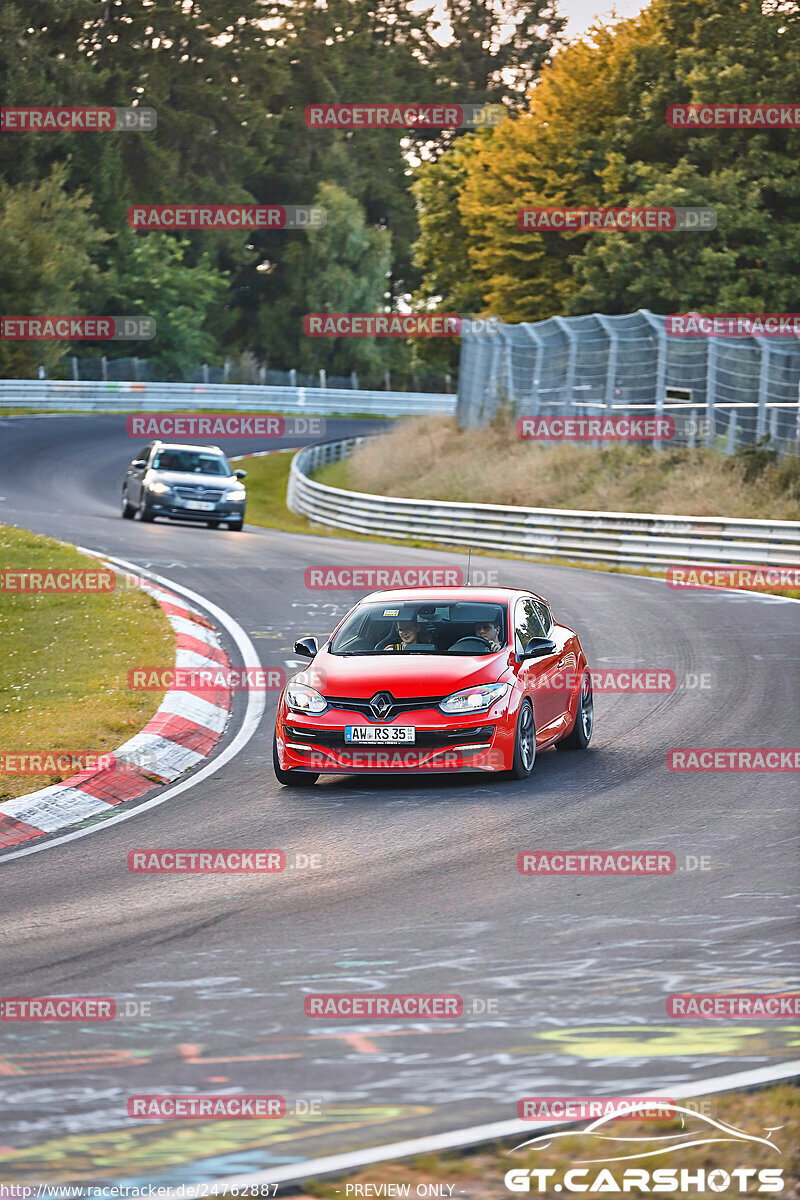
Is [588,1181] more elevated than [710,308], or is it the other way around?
[710,308]

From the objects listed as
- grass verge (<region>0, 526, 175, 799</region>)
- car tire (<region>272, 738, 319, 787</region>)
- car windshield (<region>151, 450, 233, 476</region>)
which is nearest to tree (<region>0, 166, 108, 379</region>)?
car windshield (<region>151, 450, 233, 476</region>)

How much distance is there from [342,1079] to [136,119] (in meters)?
81.2

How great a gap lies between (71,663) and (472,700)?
20.5ft

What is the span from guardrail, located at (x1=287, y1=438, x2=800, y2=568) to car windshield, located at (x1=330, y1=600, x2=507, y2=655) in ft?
45.1

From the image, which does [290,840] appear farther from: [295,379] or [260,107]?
[260,107]

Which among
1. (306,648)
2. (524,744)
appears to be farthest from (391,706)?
(306,648)

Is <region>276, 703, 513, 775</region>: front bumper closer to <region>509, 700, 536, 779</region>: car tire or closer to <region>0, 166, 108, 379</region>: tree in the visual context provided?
<region>509, 700, 536, 779</region>: car tire

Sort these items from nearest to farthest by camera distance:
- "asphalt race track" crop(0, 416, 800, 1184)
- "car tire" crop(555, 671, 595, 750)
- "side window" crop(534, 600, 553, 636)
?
"asphalt race track" crop(0, 416, 800, 1184), "car tire" crop(555, 671, 595, 750), "side window" crop(534, 600, 553, 636)

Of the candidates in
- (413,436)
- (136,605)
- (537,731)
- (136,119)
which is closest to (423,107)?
(136,119)

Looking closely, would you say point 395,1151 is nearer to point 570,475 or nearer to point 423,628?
point 423,628

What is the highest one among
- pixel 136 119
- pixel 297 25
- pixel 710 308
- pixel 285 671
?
pixel 297 25

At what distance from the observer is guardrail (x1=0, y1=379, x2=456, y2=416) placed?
58656mm

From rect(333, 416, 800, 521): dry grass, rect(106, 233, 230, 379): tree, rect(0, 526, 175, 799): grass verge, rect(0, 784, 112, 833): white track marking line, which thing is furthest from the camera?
rect(106, 233, 230, 379): tree

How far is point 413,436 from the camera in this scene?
159ft
